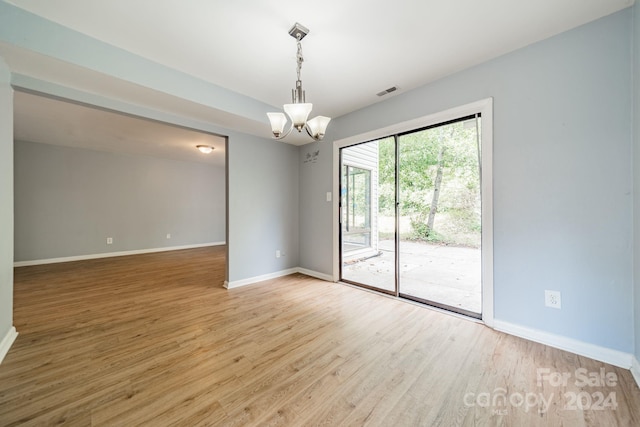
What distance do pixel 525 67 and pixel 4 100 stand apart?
4347 millimetres

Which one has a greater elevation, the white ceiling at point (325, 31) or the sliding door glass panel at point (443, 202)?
the white ceiling at point (325, 31)

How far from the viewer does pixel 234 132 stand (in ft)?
11.2

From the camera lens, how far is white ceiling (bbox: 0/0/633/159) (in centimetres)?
162

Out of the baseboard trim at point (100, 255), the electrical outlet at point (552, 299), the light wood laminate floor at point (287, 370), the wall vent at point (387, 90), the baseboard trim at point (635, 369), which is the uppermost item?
the wall vent at point (387, 90)

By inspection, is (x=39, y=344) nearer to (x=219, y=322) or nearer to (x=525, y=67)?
(x=219, y=322)

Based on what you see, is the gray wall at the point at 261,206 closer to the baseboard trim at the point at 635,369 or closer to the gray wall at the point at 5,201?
the gray wall at the point at 5,201

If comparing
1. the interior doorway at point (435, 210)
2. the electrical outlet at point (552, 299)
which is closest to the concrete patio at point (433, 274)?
the interior doorway at point (435, 210)

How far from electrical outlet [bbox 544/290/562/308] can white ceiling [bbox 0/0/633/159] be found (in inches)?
84.1

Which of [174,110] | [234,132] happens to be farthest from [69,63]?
[234,132]

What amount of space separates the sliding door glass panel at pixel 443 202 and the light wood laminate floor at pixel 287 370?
0.73 m

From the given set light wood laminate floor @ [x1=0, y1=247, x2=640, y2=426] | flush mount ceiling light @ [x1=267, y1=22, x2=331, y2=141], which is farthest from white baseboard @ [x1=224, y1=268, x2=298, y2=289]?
flush mount ceiling light @ [x1=267, y1=22, x2=331, y2=141]

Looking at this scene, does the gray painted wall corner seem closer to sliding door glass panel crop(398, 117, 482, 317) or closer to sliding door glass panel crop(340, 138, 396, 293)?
sliding door glass panel crop(340, 138, 396, 293)

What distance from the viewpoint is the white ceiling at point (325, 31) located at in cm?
162

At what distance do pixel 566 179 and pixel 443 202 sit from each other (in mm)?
1182
